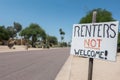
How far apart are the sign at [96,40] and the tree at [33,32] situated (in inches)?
3916

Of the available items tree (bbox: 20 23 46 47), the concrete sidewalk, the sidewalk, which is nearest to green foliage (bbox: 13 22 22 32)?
tree (bbox: 20 23 46 47)

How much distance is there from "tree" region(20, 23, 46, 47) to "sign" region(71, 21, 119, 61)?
99.5 m

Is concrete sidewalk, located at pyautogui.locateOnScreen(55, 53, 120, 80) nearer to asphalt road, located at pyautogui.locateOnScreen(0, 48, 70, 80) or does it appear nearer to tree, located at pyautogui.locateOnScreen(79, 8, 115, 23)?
asphalt road, located at pyautogui.locateOnScreen(0, 48, 70, 80)

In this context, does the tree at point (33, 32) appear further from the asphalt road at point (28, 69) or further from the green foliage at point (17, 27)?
the asphalt road at point (28, 69)

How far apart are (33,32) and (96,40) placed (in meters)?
100.0

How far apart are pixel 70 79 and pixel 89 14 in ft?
92.7

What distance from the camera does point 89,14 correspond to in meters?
39.1

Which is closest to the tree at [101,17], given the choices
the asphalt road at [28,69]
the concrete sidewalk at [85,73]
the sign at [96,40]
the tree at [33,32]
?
the asphalt road at [28,69]

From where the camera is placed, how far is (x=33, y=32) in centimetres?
10425

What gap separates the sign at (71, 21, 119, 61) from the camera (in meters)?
4.71

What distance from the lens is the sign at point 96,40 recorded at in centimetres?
471

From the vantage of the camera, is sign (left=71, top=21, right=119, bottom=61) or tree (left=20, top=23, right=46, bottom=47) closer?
sign (left=71, top=21, right=119, bottom=61)

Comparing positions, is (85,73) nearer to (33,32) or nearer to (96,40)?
(96,40)

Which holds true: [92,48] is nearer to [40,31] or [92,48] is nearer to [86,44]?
[86,44]
